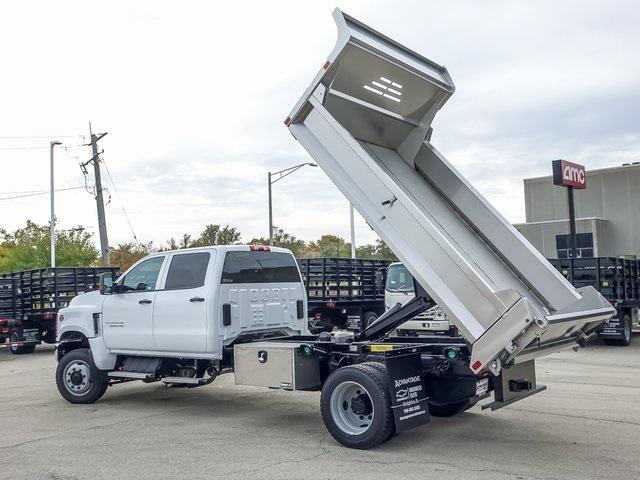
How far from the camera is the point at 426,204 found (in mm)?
7980

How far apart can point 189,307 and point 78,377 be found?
2.53 metres

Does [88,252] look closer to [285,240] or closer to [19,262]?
[19,262]

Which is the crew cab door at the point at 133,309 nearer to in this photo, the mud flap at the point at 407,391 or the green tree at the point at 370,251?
the mud flap at the point at 407,391

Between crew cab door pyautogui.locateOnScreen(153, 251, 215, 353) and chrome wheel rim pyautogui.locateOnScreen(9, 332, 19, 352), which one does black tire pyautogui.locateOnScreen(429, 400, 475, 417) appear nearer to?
crew cab door pyautogui.locateOnScreen(153, 251, 215, 353)

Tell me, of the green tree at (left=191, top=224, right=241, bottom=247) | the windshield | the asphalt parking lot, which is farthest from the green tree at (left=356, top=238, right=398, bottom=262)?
the asphalt parking lot

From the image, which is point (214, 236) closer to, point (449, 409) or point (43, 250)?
point (43, 250)

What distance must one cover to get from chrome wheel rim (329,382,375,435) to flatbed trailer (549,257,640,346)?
1097 centimetres

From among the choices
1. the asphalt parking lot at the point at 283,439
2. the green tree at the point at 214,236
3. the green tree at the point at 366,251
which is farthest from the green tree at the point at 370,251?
the asphalt parking lot at the point at 283,439

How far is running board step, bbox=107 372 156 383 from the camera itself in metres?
9.31

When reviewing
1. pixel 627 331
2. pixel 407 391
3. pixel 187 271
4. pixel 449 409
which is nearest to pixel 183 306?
pixel 187 271

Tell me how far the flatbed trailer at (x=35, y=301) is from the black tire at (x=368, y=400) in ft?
44.9

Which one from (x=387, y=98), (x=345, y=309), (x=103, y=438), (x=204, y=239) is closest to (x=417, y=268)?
(x=387, y=98)

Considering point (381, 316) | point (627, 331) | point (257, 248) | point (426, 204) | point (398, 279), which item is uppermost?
point (426, 204)

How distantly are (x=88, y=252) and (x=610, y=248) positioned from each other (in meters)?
29.8
